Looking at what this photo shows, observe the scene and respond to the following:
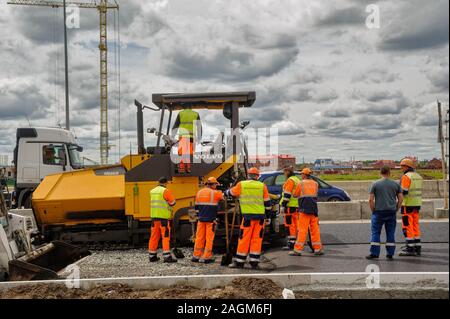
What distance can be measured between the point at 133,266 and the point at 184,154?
251cm

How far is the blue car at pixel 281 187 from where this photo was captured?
49.0 feet

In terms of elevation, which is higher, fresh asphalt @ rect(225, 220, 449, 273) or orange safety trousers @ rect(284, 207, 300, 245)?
orange safety trousers @ rect(284, 207, 300, 245)

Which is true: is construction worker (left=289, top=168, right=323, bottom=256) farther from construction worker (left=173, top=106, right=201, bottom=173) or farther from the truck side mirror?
the truck side mirror

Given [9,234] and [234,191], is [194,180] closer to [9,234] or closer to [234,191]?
[234,191]

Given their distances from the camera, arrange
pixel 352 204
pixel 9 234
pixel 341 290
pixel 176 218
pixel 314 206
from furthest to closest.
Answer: pixel 352 204, pixel 176 218, pixel 314 206, pixel 9 234, pixel 341 290

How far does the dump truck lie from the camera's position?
9.92 m

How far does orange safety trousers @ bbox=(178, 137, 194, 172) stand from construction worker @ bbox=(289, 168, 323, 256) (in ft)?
7.32

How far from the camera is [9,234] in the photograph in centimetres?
804

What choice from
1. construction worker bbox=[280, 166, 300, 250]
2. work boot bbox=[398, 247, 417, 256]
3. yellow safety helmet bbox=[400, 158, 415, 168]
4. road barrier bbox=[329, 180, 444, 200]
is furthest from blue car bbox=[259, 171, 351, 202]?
work boot bbox=[398, 247, 417, 256]

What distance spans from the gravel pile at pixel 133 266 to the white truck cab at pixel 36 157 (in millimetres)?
7838

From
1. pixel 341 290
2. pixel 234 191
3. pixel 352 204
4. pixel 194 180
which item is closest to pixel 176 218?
pixel 194 180

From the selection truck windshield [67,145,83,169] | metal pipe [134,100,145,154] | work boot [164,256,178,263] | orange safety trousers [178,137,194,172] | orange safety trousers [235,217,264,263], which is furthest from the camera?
truck windshield [67,145,83,169]
